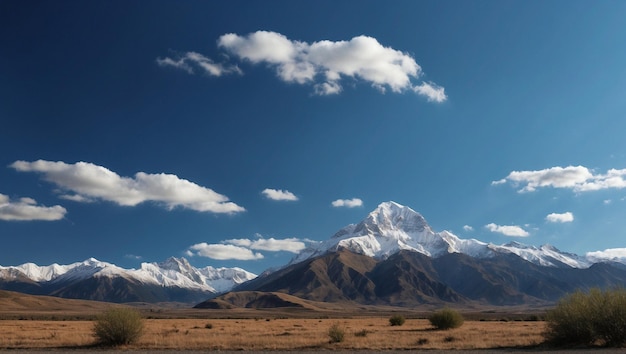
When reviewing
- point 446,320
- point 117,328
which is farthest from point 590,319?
point 117,328

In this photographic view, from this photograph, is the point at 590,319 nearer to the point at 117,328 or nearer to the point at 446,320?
the point at 446,320

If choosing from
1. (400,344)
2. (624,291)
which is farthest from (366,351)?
(624,291)

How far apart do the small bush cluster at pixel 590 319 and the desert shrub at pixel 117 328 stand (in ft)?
112

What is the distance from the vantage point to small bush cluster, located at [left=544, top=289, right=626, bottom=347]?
121 feet

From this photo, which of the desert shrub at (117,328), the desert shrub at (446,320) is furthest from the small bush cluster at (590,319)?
the desert shrub at (117,328)

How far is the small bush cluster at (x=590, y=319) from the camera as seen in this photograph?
36844 millimetres

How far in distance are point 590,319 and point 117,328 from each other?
37.1m

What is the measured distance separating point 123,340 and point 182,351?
359 inches

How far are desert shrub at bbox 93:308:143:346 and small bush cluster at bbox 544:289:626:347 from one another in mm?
34016

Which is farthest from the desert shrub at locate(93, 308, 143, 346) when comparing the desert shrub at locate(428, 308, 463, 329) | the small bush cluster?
the desert shrub at locate(428, 308, 463, 329)

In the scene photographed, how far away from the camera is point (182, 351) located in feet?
120

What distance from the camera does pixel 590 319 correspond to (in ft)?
124

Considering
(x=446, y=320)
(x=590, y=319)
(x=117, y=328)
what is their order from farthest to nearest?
1. (x=446, y=320)
2. (x=117, y=328)
3. (x=590, y=319)

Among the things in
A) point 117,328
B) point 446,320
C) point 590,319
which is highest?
point 590,319
